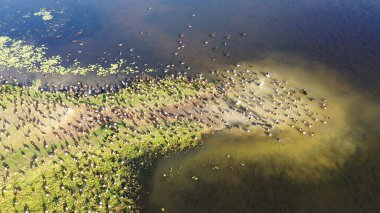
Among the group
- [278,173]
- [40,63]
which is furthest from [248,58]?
[40,63]

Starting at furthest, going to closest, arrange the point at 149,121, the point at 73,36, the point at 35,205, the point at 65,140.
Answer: the point at 73,36
the point at 149,121
the point at 65,140
the point at 35,205

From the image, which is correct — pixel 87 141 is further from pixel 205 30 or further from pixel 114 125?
pixel 205 30

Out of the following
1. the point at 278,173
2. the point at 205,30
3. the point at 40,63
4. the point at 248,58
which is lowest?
the point at 40,63

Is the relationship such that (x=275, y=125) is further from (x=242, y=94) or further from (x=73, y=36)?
(x=73, y=36)

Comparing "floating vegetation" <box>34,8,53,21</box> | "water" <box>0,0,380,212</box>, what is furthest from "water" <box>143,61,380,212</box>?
"floating vegetation" <box>34,8,53,21</box>

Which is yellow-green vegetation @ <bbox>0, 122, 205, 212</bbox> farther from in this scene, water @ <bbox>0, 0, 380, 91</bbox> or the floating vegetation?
the floating vegetation

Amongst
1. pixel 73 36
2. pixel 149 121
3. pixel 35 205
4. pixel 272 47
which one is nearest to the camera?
pixel 35 205

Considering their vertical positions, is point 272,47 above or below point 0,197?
above

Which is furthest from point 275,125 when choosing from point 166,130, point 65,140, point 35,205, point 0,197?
point 0,197
